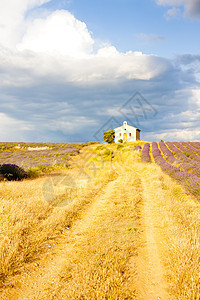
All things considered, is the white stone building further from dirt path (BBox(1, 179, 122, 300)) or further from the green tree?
dirt path (BBox(1, 179, 122, 300))

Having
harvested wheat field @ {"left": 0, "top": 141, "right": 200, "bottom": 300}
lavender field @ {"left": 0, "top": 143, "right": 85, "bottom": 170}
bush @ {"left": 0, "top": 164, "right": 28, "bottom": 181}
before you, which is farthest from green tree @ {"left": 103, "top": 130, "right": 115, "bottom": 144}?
harvested wheat field @ {"left": 0, "top": 141, "right": 200, "bottom": 300}

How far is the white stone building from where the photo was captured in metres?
58.9

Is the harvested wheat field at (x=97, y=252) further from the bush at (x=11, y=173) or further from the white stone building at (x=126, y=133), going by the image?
the white stone building at (x=126, y=133)

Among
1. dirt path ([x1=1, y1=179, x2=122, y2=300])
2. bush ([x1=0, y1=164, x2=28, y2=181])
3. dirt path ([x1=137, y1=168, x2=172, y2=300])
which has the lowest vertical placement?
dirt path ([x1=137, y1=168, x2=172, y2=300])

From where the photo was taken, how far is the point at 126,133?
59.8 metres

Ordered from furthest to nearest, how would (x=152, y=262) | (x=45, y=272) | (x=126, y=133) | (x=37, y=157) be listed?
1. (x=126, y=133)
2. (x=37, y=157)
3. (x=152, y=262)
4. (x=45, y=272)

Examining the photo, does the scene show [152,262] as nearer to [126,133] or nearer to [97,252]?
[97,252]

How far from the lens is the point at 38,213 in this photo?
631 cm

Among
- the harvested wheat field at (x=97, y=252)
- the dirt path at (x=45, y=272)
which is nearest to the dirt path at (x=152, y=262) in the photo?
the harvested wheat field at (x=97, y=252)

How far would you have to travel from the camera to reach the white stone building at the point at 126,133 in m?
58.9

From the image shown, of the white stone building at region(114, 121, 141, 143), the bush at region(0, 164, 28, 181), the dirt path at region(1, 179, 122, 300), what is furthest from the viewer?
the white stone building at region(114, 121, 141, 143)

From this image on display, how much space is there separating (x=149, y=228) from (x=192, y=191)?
14.2 feet

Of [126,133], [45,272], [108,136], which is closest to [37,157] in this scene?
[45,272]

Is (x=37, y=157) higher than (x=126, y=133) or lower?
lower
